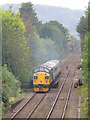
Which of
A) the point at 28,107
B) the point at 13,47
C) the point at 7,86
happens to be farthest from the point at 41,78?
the point at 28,107

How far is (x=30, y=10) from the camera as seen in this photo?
65688mm

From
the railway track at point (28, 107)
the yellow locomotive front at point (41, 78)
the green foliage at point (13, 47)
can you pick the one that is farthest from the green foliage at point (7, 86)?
the green foliage at point (13, 47)

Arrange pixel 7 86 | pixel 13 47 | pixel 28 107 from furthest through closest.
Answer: pixel 13 47
pixel 7 86
pixel 28 107

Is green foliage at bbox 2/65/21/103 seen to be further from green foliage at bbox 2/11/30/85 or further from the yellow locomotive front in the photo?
green foliage at bbox 2/11/30/85

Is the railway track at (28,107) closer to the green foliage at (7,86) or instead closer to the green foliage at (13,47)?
the green foliage at (7,86)

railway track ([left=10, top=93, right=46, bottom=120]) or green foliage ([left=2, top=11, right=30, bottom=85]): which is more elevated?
green foliage ([left=2, top=11, right=30, bottom=85])

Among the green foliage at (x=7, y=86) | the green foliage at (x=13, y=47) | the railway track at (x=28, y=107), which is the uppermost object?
the green foliage at (x=13, y=47)

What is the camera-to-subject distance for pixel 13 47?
26891 mm

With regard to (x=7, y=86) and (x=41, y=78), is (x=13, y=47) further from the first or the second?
(x=7, y=86)

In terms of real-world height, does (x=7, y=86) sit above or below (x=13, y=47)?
below

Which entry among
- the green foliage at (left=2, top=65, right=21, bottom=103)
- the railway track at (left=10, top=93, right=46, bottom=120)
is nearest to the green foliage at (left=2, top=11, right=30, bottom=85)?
the green foliage at (left=2, top=65, right=21, bottom=103)

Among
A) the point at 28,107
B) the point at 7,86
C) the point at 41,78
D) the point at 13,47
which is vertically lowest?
the point at 28,107

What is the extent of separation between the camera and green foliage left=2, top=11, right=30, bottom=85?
26375 mm

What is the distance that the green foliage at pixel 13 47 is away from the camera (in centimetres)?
2638
